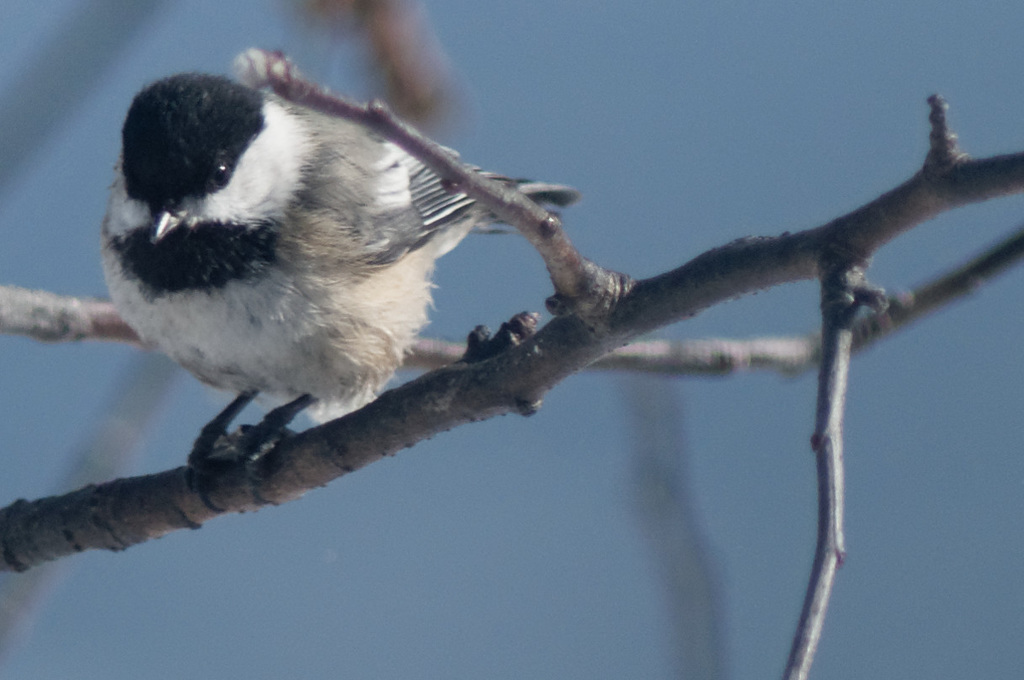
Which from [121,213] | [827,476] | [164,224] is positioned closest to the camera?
[827,476]

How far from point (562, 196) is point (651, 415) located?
1.99 ft

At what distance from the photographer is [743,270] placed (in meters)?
0.75

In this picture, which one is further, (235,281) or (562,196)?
(562,196)

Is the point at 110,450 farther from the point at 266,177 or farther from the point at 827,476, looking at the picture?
the point at 827,476

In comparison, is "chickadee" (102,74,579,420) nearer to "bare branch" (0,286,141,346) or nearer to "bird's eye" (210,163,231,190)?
"bird's eye" (210,163,231,190)

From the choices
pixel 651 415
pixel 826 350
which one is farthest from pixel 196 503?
pixel 826 350

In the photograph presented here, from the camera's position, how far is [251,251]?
1.32 metres

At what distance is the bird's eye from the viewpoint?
1.33m

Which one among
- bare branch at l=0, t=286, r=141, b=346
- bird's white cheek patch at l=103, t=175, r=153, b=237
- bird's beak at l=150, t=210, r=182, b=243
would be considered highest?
bird's white cheek patch at l=103, t=175, r=153, b=237

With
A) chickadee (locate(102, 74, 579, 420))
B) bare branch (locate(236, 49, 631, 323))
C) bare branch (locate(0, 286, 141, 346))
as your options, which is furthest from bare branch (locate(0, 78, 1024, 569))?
bare branch (locate(0, 286, 141, 346))

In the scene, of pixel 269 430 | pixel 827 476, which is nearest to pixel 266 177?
pixel 269 430

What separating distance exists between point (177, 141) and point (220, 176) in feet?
0.26

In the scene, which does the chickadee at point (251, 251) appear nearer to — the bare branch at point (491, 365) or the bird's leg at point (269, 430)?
the bird's leg at point (269, 430)

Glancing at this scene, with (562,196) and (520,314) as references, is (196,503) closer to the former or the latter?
(520,314)
